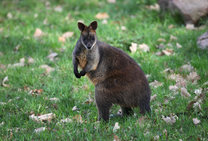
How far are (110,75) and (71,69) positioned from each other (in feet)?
7.01

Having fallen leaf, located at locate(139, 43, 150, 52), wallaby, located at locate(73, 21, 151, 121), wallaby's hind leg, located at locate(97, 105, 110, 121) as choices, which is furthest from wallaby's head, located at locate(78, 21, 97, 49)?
fallen leaf, located at locate(139, 43, 150, 52)

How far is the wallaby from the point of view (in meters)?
4.59

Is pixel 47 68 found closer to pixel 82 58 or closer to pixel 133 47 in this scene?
pixel 133 47

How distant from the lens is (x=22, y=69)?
22.6 feet

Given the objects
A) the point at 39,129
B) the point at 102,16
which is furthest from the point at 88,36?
the point at 102,16

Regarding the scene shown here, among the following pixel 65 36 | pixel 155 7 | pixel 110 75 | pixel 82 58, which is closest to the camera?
pixel 110 75

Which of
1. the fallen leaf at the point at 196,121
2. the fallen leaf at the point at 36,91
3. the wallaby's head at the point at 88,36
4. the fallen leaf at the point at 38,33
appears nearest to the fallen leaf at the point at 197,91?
the fallen leaf at the point at 196,121

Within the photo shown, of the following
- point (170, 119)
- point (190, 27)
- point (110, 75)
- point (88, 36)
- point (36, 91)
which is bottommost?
point (36, 91)

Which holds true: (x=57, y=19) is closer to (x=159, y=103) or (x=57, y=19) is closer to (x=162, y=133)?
(x=159, y=103)

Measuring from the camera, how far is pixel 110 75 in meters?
4.76

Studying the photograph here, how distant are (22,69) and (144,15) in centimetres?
394

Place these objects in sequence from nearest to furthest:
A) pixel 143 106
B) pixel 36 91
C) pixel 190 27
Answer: pixel 143 106 < pixel 36 91 < pixel 190 27

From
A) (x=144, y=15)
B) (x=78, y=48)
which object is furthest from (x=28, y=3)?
(x=78, y=48)

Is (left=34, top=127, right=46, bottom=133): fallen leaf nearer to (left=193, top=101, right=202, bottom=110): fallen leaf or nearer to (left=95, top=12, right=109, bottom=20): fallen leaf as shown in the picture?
(left=193, top=101, right=202, bottom=110): fallen leaf
